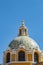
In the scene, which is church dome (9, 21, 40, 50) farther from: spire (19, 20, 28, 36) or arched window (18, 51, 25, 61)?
arched window (18, 51, 25, 61)

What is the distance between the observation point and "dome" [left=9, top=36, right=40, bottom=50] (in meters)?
42.3

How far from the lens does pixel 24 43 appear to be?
140 ft

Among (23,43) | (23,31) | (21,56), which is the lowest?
(21,56)

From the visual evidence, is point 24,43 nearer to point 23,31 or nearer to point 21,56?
point 21,56

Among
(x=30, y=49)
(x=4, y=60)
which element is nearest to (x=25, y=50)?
(x=30, y=49)

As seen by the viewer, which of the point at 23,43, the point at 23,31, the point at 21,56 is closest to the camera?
the point at 21,56

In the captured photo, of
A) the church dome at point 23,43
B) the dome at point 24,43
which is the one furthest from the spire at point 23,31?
the dome at point 24,43

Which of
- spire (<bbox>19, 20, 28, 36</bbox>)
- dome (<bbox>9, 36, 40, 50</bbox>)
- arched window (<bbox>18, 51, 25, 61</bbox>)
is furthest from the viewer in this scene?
spire (<bbox>19, 20, 28, 36</bbox>)

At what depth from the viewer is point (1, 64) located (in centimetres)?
4316

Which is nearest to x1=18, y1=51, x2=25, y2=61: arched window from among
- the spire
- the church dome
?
the church dome

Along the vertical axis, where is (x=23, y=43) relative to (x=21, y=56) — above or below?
above

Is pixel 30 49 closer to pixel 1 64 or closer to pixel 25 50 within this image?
pixel 25 50

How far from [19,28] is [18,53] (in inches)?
202

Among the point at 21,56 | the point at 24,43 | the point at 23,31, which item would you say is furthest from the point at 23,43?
the point at 23,31
